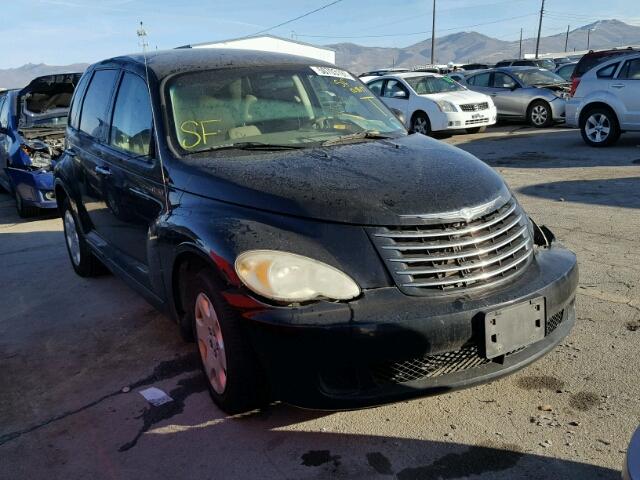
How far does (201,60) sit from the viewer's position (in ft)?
13.2

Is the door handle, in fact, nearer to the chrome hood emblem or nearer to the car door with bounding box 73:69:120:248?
the car door with bounding box 73:69:120:248

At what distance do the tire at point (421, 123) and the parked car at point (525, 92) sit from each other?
2716 mm

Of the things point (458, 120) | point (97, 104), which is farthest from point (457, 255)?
point (458, 120)

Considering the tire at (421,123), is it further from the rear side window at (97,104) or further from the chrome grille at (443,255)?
the chrome grille at (443,255)

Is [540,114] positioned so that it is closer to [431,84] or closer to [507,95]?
[507,95]

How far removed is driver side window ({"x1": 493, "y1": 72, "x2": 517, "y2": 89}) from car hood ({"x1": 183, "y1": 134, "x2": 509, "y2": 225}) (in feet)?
44.9

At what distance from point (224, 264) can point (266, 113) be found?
4.61 ft

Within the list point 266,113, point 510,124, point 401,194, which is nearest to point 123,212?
point 266,113

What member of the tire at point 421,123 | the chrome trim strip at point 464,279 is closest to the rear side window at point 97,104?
the chrome trim strip at point 464,279

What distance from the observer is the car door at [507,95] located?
15.8 metres

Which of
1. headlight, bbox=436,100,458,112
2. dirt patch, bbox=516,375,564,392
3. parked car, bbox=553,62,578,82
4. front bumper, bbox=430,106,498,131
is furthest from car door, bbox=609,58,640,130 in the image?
parked car, bbox=553,62,578,82

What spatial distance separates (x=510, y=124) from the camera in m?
16.7

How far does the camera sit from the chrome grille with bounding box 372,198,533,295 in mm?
2652

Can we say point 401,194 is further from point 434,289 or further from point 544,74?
point 544,74
